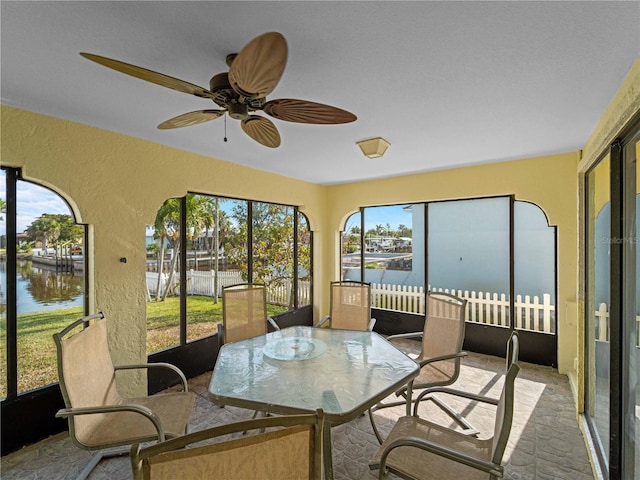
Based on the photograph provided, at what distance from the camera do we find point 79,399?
1.72m

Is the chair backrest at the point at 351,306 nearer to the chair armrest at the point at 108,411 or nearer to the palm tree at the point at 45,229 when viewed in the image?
the chair armrest at the point at 108,411

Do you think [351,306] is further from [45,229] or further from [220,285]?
[45,229]

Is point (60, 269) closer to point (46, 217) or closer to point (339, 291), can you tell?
point (46, 217)

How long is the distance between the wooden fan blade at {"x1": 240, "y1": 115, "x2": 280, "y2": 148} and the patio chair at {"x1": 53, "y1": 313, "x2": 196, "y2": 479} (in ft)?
5.17

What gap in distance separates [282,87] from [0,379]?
2.97 meters

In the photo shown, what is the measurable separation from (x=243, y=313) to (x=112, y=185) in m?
1.68

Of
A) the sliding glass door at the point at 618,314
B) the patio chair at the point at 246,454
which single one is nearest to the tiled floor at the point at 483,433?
the sliding glass door at the point at 618,314

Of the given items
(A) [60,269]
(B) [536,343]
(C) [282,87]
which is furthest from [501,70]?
(A) [60,269]

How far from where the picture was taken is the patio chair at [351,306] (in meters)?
3.34

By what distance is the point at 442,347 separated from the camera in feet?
8.68

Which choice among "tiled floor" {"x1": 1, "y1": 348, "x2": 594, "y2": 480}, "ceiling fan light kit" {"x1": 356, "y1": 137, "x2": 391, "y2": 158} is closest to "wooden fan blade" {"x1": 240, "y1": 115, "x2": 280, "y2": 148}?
"ceiling fan light kit" {"x1": 356, "y1": 137, "x2": 391, "y2": 158}

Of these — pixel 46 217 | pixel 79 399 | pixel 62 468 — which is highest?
pixel 46 217

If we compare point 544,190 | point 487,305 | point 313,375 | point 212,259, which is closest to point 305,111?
point 313,375

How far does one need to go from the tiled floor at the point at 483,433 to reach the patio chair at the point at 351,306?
2.99 ft
